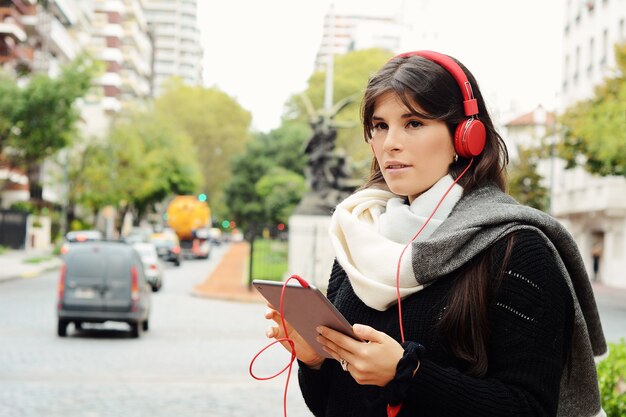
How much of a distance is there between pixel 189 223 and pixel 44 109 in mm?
33196

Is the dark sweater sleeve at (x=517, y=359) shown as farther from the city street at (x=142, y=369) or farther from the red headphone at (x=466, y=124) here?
the city street at (x=142, y=369)

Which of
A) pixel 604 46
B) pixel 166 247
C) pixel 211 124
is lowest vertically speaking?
pixel 166 247

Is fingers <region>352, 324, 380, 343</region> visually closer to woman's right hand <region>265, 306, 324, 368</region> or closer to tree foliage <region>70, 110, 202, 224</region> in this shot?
woman's right hand <region>265, 306, 324, 368</region>

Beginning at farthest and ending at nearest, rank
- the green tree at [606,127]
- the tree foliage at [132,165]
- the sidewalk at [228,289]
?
the tree foliage at [132,165], the sidewalk at [228,289], the green tree at [606,127]

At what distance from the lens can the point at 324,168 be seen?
31781mm

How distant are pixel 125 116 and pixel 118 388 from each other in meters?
69.8

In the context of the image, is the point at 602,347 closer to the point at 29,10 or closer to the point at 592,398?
the point at 592,398

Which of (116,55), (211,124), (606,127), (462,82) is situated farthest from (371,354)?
(211,124)

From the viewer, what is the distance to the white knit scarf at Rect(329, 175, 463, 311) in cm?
247

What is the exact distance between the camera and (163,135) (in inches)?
3135

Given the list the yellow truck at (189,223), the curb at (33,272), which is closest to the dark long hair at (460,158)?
the curb at (33,272)

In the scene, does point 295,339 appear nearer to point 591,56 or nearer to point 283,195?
point 591,56

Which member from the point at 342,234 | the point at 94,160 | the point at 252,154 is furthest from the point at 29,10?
the point at 342,234

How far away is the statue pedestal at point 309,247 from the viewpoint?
1198 inches
